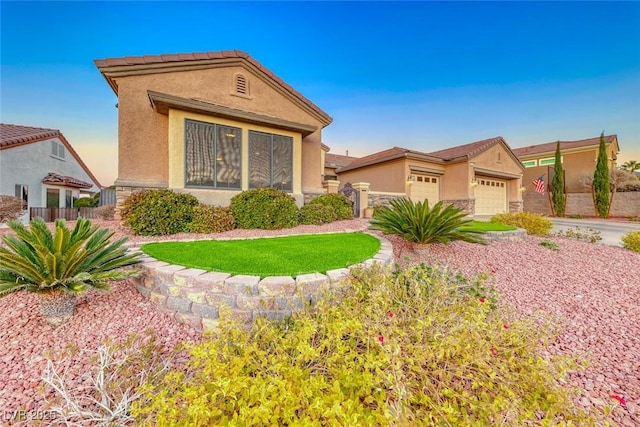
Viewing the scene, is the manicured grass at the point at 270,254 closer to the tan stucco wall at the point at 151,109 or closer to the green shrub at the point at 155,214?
the green shrub at the point at 155,214

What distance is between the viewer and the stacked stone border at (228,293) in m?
2.61

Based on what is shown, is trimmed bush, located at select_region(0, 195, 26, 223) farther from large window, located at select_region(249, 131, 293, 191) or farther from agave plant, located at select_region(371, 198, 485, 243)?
agave plant, located at select_region(371, 198, 485, 243)

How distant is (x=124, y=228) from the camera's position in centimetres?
604

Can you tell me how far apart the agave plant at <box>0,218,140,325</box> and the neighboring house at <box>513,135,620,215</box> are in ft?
88.9

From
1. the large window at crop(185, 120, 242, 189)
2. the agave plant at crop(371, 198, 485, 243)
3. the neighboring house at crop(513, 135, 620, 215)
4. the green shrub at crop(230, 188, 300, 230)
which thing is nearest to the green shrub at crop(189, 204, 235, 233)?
the green shrub at crop(230, 188, 300, 230)

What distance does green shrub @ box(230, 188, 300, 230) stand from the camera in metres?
6.80

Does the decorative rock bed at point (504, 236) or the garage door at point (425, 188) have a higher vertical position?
the garage door at point (425, 188)

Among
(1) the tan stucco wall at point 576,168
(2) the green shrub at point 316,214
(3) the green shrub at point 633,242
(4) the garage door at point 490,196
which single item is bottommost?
(3) the green shrub at point 633,242

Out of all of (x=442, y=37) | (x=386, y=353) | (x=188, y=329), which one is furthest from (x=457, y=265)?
(x=442, y=37)

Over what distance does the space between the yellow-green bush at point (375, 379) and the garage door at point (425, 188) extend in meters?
12.0

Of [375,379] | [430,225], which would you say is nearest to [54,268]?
[375,379]

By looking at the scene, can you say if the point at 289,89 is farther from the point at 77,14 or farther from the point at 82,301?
the point at 82,301

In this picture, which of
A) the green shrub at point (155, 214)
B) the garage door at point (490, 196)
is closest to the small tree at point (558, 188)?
the garage door at point (490, 196)

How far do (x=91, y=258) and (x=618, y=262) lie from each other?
998 cm
